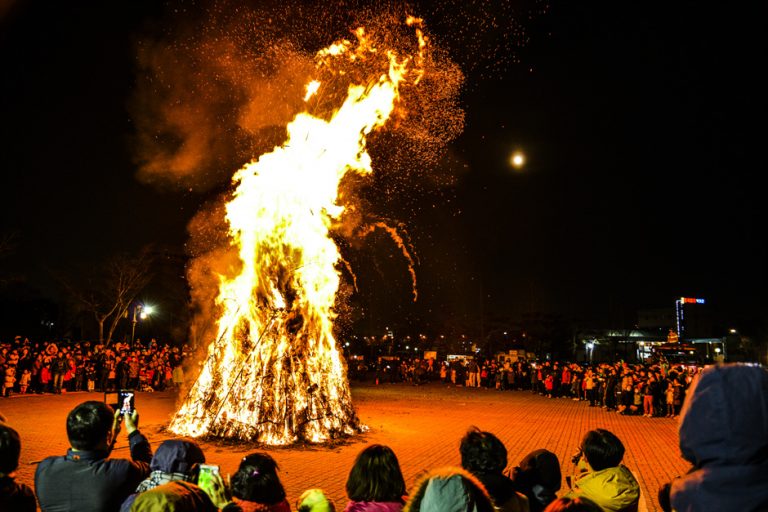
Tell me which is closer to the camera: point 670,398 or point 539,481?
point 539,481

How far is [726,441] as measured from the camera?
1639 millimetres

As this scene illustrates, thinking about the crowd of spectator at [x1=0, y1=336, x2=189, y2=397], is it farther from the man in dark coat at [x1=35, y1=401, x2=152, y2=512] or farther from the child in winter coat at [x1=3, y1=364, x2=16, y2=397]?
the man in dark coat at [x1=35, y1=401, x2=152, y2=512]

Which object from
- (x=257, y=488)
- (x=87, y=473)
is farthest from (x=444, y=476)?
(x=87, y=473)

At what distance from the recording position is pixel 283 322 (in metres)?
13.4

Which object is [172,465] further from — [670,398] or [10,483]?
[670,398]

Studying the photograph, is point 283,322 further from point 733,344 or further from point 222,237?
point 733,344

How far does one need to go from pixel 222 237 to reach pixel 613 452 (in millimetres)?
14500

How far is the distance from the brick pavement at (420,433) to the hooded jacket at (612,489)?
4.56 metres

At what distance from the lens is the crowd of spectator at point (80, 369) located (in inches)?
819

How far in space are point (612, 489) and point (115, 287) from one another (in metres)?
38.0

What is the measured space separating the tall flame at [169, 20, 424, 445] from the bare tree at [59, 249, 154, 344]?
2457cm

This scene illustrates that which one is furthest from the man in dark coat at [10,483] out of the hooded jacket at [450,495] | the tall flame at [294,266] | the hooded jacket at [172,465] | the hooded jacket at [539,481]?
the tall flame at [294,266]

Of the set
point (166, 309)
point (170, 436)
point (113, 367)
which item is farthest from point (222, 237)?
point (166, 309)

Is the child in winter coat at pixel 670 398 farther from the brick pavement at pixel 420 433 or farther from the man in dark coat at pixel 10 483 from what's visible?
the man in dark coat at pixel 10 483
